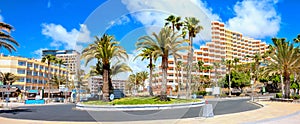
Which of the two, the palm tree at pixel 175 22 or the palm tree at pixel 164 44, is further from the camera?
the palm tree at pixel 175 22

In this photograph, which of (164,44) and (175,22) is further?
(175,22)

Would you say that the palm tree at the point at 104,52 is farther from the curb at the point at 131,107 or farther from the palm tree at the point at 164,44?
the curb at the point at 131,107

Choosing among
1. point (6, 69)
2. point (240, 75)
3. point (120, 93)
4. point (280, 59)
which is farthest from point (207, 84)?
point (6, 69)

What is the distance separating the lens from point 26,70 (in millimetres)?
76562

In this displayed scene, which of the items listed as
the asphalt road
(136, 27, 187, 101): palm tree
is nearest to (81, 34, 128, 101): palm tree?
(136, 27, 187, 101): palm tree

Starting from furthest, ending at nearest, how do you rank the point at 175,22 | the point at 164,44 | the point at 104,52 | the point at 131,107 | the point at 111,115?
the point at 175,22 → the point at 104,52 → the point at 164,44 → the point at 131,107 → the point at 111,115

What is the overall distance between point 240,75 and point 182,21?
114 feet

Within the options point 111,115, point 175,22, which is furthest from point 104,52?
point 175,22

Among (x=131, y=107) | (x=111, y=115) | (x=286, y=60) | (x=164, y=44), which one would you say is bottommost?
(x=111, y=115)

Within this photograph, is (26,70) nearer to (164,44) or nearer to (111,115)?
(164,44)

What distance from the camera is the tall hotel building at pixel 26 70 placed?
238 feet

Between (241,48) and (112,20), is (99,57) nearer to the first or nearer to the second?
(112,20)

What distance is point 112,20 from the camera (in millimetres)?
15289

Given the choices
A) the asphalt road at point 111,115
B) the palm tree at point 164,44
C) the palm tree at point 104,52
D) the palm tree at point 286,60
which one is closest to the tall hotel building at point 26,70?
the palm tree at point 104,52
